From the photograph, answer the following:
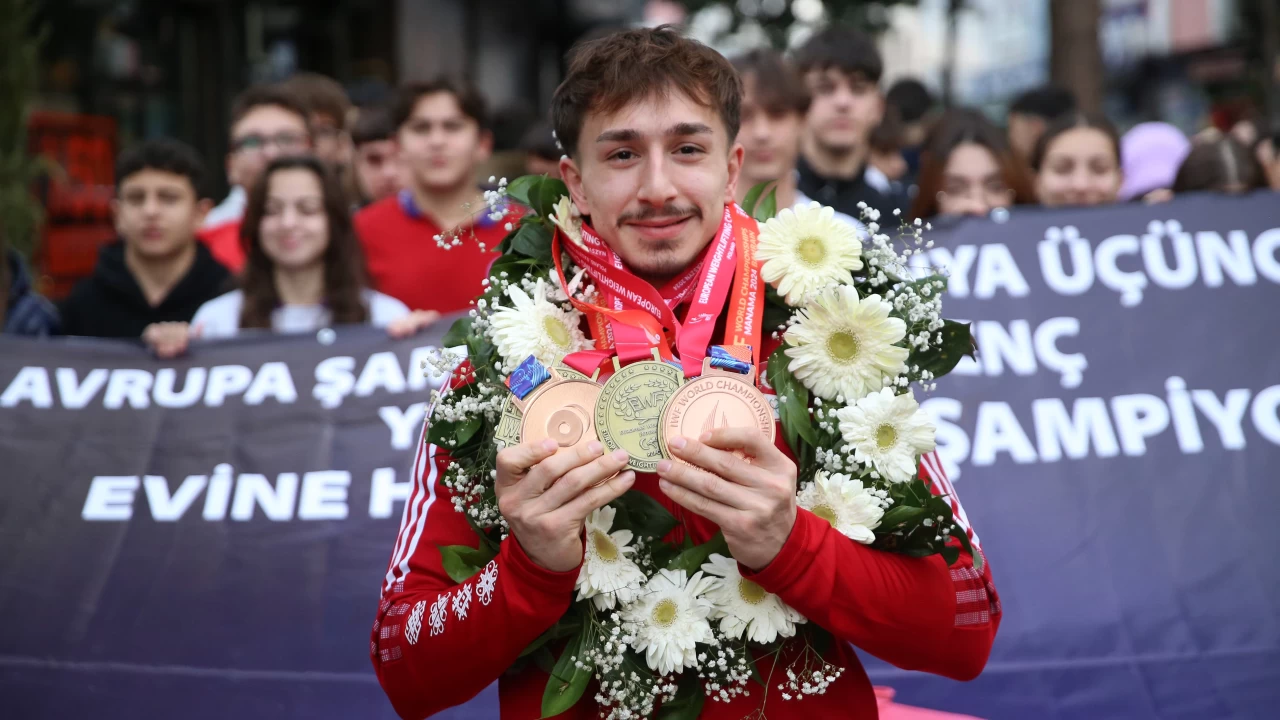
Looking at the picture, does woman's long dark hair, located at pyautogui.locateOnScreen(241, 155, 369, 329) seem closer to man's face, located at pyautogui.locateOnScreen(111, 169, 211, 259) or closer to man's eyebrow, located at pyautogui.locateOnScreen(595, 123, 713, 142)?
man's face, located at pyautogui.locateOnScreen(111, 169, 211, 259)

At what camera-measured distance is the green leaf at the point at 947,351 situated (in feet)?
8.38

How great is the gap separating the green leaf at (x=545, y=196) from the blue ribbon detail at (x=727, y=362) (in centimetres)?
55

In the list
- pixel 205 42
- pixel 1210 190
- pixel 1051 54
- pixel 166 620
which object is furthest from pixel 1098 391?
pixel 205 42

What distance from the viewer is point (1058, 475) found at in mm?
4496

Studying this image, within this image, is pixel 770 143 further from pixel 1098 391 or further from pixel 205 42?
pixel 205 42

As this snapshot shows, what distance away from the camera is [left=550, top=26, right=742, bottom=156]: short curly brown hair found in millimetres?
2363

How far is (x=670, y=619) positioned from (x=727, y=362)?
0.47m

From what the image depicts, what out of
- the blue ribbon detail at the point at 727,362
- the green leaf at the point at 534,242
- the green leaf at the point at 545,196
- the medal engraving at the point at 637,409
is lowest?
the medal engraving at the point at 637,409

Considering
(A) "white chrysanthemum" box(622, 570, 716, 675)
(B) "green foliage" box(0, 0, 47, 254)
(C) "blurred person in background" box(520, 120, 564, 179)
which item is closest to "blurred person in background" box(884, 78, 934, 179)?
(C) "blurred person in background" box(520, 120, 564, 179)

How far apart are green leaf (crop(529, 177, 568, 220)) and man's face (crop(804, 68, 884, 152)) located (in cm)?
372

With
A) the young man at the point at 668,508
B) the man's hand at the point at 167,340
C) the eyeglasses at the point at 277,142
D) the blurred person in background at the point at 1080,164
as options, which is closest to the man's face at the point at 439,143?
the eyeglasses at the point at 277,142

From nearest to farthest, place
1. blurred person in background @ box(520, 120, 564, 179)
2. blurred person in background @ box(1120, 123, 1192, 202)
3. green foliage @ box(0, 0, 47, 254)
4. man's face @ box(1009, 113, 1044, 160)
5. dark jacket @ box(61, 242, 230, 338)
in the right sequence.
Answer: dark jacket @ box(61, 242, 230, 338), blurred person in background @ box(520, 120, 564, 179), blurred person in background @ box(1120, 123, 1192, 202), man's face @ box(1009, 113, 1044, 160), green foliage @ box(0, 0, 47, 254)

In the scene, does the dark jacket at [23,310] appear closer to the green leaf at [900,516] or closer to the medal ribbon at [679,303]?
the medal ribbon at [679,303]

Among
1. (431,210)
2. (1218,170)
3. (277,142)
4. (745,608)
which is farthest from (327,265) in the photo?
(1218,170)
